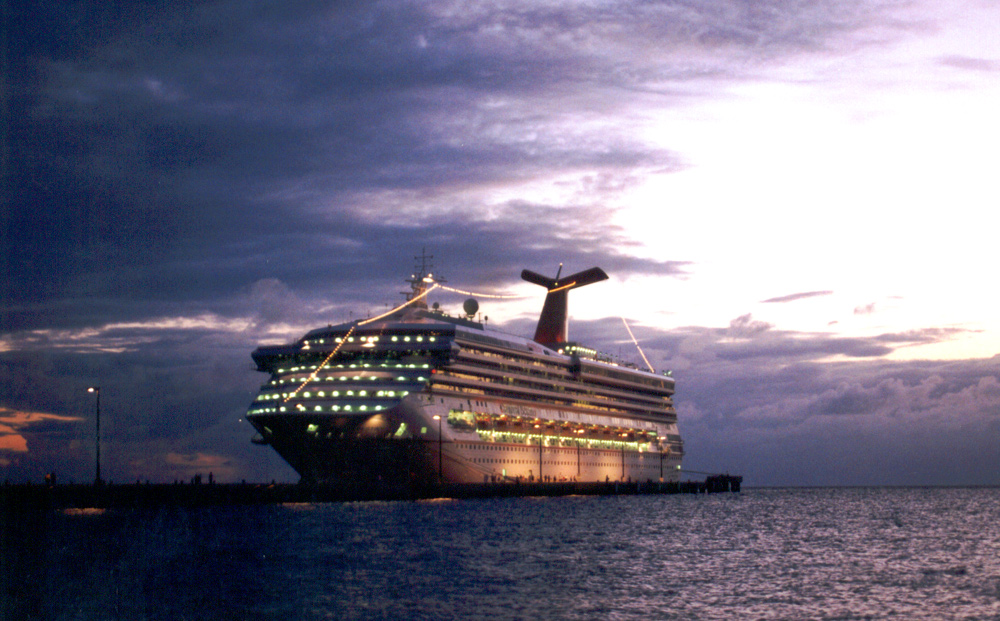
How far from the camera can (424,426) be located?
3255 inches

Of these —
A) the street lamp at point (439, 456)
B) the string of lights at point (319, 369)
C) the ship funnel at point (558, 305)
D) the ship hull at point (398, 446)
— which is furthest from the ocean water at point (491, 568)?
the ship funnel at point (558, 305)

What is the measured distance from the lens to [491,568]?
43469 mm

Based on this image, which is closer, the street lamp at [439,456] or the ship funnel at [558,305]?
the street lamp at [439,456]

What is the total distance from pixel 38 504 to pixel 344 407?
23.8 meters

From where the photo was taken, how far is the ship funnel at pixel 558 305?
12925 centimetres

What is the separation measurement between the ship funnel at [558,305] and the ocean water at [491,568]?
55.6 metres

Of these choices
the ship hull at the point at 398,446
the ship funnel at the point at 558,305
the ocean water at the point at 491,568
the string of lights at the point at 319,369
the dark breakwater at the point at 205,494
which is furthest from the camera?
the ship funnel at the point at 558,305

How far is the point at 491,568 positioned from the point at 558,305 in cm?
8913

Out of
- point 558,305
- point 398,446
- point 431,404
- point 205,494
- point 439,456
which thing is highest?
point 558,305

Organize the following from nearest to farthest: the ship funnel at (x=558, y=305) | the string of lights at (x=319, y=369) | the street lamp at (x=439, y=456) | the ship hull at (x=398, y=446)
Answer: the ship hull at (x=398, y=446) < the string of lights at (x=319, y=369) < the street lamp at (x=439, y=456) < the ship funnel at (x=558, y=305)

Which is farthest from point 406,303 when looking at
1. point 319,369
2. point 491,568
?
point 491,568

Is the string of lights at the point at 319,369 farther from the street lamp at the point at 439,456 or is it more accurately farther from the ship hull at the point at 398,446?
the street lamp at the point at 439,456

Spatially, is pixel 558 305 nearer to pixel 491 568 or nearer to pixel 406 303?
pixel 406 303

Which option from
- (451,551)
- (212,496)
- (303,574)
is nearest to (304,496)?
(212,496)
